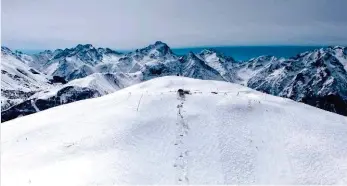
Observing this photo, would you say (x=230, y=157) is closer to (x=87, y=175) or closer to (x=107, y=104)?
(x=87, y=175)

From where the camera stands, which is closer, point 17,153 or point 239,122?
point 17,153

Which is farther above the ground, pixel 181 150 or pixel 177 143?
pixel 177 143

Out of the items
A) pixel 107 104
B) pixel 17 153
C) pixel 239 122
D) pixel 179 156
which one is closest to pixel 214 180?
pixel 179 156

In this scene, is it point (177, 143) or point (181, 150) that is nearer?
point (181, 150)

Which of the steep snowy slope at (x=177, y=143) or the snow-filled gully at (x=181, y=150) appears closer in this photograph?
the steep snowy slope at (x=177, y=143)
